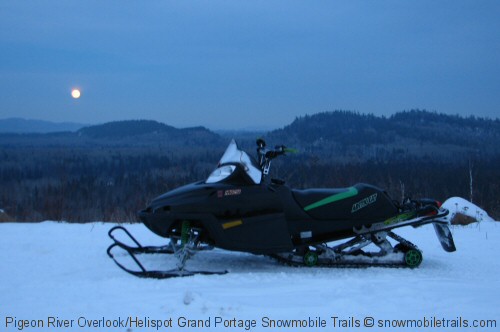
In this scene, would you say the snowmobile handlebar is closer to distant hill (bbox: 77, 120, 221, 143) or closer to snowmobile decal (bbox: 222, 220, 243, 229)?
snowmobile decal (bbox: 222, 220, 243, 229)

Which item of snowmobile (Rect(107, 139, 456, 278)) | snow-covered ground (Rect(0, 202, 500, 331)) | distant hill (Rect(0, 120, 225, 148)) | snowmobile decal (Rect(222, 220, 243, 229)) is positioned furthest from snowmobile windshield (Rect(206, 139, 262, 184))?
distant hill (Rect(0, 120, 225, 148))

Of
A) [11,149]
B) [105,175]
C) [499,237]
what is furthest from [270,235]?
[11,149]

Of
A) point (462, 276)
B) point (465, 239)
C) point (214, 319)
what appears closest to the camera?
point (214, 319)

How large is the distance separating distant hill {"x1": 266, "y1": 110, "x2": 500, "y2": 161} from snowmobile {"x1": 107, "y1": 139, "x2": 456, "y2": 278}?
35.3 metres

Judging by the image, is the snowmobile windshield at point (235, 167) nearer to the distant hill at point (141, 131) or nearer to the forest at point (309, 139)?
the forest at point (309, 139)

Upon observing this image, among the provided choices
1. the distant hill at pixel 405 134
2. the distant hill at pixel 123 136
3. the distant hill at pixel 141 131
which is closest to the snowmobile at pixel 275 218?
the distant hill at pixel 405 134

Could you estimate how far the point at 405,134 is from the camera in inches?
2640

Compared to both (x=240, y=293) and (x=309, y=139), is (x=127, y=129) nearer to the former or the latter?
(x=309, y=139)

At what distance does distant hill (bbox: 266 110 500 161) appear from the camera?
155 ft

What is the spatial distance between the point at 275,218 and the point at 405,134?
217ft

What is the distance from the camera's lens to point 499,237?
6129 millimetres

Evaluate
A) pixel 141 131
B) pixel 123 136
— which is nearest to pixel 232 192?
pixel 141 131

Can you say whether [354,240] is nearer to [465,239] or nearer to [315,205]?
[315,205]

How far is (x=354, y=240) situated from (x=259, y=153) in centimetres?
127
